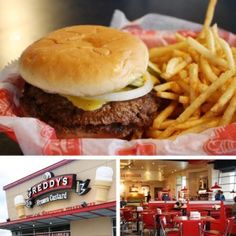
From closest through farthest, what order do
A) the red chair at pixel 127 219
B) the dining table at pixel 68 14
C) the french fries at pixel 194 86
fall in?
1. the red chair at pixel 127 219
2. the french fries at pixel 194 86
3. the dining table at pixel 68 14

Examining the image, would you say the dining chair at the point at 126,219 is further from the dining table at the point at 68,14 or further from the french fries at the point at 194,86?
the dining table at the point at 68,14

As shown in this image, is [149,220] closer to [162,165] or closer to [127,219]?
[127,219]

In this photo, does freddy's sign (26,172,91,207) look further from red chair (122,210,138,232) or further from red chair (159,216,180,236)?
red chair (159,216,180,236)

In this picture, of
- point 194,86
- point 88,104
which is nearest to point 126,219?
point 88,104

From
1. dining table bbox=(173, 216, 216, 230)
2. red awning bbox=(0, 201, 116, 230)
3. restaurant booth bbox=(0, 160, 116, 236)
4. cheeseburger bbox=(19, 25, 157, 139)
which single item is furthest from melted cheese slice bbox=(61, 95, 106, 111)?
dining table bbox=(173, 216, 216, 230)

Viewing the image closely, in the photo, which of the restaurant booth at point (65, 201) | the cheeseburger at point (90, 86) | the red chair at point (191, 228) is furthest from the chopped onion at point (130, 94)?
the red chair at point (191, 228)

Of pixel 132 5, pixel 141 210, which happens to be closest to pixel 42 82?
pixel 141 210

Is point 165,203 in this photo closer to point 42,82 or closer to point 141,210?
point 141,210
